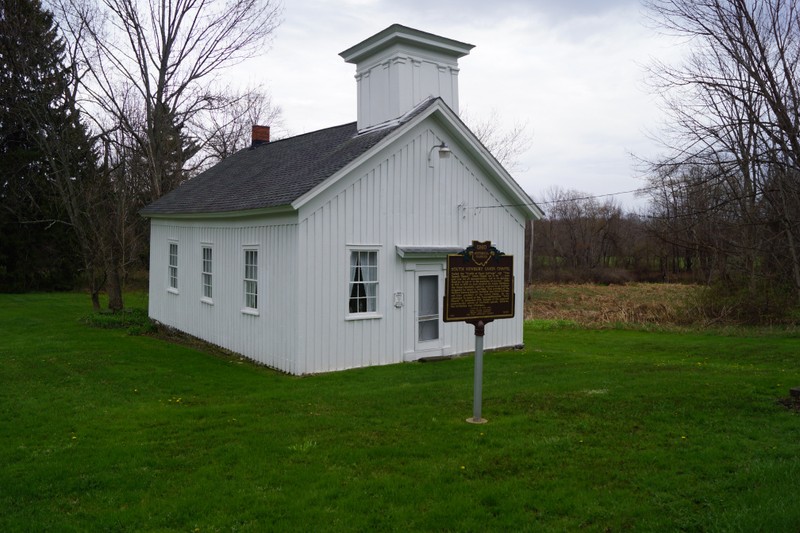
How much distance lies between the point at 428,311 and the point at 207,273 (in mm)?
6567

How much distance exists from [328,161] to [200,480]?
9.55 metres

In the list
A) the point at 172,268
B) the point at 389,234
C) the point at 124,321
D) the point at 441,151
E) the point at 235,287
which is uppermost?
the point at 441,151

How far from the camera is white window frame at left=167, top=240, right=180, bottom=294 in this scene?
68.5 feet

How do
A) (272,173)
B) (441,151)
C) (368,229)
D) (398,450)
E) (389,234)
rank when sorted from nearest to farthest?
(398,450), (368,229), (389,234), (441,151), (272,173)

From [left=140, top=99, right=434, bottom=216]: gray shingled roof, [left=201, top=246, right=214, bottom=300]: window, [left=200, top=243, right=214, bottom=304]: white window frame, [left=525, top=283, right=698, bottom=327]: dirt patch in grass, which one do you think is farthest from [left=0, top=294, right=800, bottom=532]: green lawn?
[left=525, top=283, right=698, bottom=327]: dirt patch in grass

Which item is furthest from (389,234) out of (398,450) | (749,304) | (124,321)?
(749,304)

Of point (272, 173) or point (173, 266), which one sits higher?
point (272, 173)

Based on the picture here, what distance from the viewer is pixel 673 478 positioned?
6348 millimetres

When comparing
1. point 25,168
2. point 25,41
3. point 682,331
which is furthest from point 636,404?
point 25,168

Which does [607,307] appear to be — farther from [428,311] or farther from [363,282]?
[363,282]

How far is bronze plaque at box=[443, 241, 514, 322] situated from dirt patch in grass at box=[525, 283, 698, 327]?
17.7m

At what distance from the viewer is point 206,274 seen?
59.5ft

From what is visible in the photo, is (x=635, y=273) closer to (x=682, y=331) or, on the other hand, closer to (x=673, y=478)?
(x=682, y=331)

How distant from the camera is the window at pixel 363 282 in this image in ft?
46.8
